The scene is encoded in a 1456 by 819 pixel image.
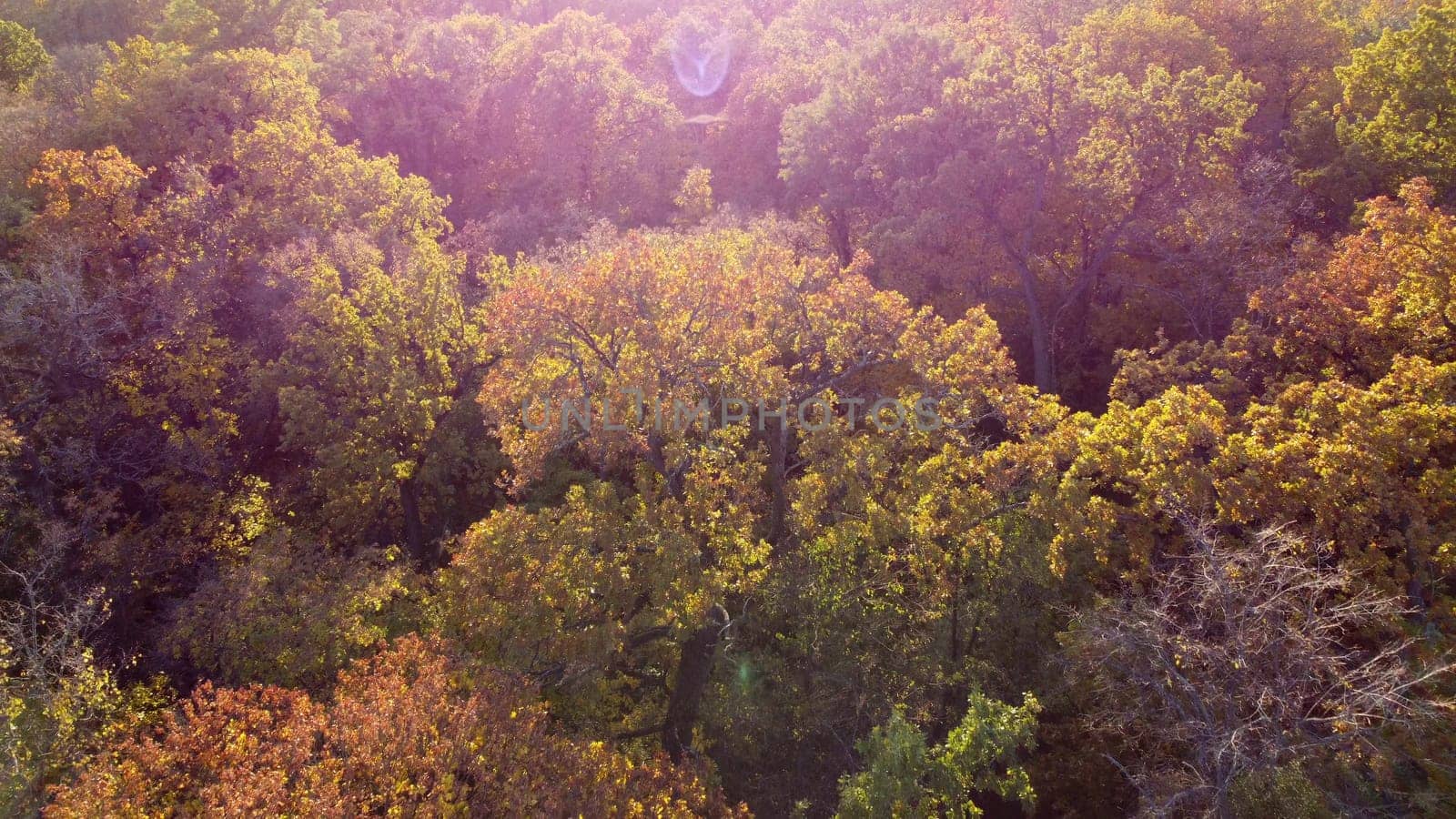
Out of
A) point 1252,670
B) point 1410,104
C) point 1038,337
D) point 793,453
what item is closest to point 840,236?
point 1038,337

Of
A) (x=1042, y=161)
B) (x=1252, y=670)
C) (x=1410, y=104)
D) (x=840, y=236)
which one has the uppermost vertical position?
(x=1410, y=104)

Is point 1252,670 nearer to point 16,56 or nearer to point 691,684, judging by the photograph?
point 691,684

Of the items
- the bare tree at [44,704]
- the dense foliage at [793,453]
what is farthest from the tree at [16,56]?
the bare tree at [44,704]

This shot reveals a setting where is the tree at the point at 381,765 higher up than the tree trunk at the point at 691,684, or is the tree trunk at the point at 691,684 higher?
the tree at the point at 381,765

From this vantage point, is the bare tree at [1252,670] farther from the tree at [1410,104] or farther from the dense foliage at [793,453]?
the tree at [1410,104]

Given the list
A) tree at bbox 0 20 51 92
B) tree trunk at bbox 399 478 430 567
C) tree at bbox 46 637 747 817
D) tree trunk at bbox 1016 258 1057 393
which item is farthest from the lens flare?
tree at bbox 46 637 747 817
